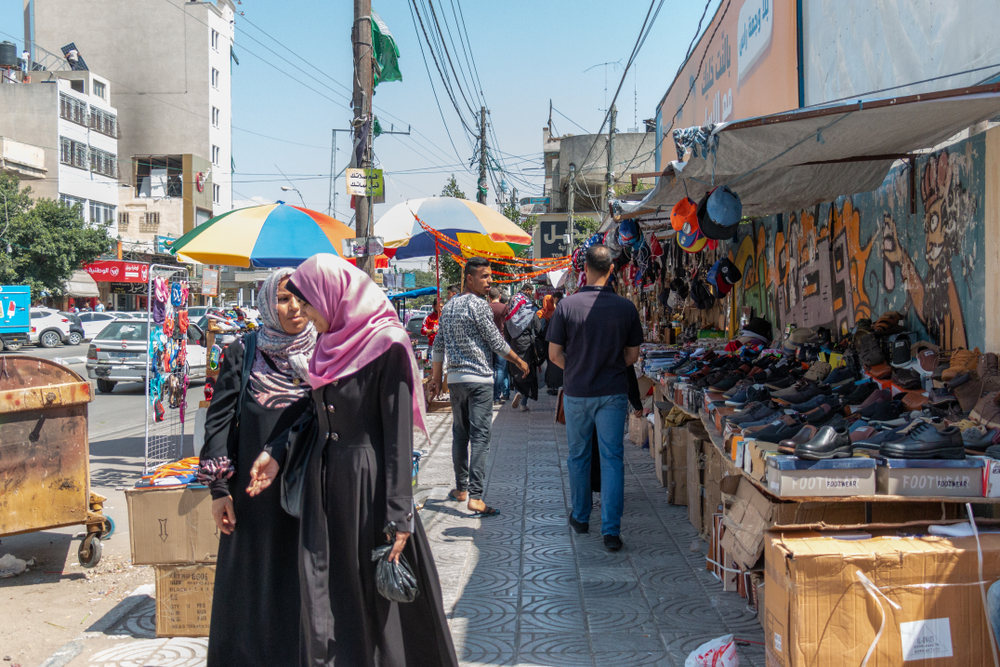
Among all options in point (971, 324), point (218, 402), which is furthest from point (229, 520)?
point (971, 324)

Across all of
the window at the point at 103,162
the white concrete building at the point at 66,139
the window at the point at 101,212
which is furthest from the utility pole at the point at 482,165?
the window at the point at 103,162

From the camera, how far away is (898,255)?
17.6 ft

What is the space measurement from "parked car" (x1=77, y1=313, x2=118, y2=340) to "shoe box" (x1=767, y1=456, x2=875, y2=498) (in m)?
34.3

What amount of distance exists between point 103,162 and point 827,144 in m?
52.6

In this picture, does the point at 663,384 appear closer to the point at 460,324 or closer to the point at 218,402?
the point at 460,324

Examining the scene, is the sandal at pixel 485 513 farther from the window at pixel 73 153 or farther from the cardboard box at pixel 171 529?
the window at pixel 73 153

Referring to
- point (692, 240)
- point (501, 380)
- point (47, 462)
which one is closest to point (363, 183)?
point (692, 240)

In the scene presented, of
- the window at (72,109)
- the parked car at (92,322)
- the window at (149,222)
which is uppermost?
the window at (72,109)

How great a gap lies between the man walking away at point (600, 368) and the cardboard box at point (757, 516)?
1152 millimetres

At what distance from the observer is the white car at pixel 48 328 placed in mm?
30312

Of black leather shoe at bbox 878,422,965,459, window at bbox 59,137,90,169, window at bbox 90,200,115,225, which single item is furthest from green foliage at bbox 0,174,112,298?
black leather shoe at bbox 878,422,965,459

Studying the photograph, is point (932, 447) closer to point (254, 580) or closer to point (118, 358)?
point (254, 580)

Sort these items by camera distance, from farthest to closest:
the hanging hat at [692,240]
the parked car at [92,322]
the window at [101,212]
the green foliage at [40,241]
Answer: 1. the window at [101,212]
2. the green foliage at [40,241]
3. the parked car at [92,322]
4. the hanging hat at [692,240]

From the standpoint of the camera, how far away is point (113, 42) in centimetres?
6006
